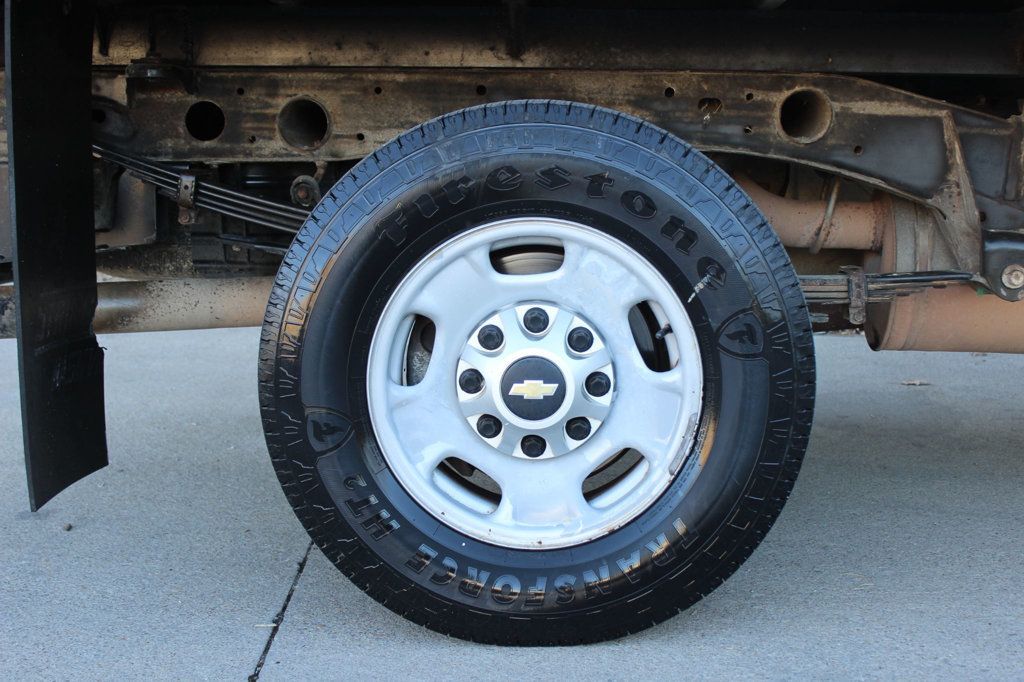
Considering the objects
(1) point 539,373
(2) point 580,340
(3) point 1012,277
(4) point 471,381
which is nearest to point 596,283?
(2) point 580,340

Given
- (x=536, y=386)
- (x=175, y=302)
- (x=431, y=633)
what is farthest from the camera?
(x=175, y=302)

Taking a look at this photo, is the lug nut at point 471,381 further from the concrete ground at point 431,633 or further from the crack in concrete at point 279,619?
the crack in concrete at point 279,619

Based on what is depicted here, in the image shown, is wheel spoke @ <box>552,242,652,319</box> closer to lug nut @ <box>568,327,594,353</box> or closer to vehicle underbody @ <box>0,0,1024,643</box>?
lug nut @ <box>568,327,594,353</box>

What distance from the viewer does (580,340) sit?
193 cm

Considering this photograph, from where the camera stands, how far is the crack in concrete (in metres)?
1.88

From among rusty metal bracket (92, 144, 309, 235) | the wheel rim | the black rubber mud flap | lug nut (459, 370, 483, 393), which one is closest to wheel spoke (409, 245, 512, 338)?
the wheel rim

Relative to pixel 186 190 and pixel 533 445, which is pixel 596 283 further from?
pixel 186 190

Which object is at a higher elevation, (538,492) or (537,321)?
(537,321)

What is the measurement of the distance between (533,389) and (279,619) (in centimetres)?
84

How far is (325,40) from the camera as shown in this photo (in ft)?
7.36

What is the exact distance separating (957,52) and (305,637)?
2.18 meters

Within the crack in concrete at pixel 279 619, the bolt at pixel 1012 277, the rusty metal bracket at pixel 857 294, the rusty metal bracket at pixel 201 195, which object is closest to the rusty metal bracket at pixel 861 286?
the rusty metal bracket at pixel 857 294

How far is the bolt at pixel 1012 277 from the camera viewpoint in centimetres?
227

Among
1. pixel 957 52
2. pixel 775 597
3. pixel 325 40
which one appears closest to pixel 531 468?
pixel 775 597
